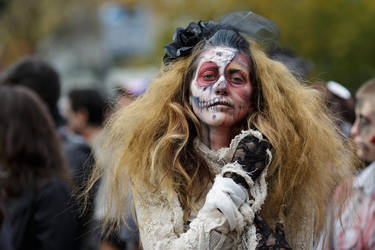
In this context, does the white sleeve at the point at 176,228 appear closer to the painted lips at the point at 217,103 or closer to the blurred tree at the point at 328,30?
the painted lips at the point at 217,103

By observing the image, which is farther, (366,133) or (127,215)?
(366,133)

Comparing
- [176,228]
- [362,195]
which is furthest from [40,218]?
[362,195]

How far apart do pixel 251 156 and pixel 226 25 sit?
0.70 m

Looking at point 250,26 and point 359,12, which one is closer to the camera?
point 250,26

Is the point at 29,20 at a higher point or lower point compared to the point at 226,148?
lower

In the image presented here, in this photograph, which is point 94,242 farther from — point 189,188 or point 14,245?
point 189,188

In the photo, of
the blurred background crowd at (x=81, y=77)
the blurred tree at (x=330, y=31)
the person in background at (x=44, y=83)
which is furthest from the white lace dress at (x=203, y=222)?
the blurred tree at (x=330, y=31)

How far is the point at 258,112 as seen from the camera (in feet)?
8.99

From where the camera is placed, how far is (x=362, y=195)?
12.1 ft

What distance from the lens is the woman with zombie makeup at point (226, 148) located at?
2510 mm

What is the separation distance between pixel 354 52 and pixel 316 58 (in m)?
0.86

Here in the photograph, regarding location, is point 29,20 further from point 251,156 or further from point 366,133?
point 251,156

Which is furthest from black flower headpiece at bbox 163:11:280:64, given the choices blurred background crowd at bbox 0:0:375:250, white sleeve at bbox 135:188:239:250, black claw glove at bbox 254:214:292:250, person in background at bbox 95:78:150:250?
black claw glove at bbox 254:214:292:250

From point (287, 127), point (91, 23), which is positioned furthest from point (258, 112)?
point (91, 23)
